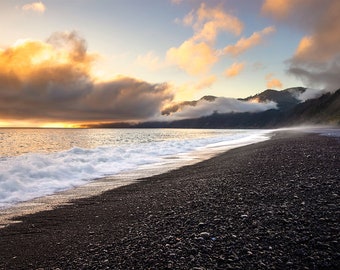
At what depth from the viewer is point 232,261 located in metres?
4.96

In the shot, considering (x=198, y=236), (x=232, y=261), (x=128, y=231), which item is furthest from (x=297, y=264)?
(x=128, y=231)

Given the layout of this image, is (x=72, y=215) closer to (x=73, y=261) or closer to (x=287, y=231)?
(x=73, y=261)

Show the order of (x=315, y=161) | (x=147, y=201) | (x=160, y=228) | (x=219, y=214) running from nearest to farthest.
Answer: (x=160, y=228), (x=219, y=214), (x=147, y=201), (x=315, y=161)

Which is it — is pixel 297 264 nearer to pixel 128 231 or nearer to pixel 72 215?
pixel 128 231

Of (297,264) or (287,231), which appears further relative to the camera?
(287,231)

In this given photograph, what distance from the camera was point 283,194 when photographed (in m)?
9.00

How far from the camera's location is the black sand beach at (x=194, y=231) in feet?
16.8

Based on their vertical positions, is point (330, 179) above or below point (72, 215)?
above

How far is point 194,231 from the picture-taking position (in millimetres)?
6469

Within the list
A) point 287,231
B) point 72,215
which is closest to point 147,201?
point 72,215

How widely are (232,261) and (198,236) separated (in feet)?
4.15

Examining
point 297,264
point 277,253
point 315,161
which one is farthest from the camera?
point 315,161

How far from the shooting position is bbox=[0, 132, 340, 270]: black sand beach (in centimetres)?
513

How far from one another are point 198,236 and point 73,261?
249 cm
